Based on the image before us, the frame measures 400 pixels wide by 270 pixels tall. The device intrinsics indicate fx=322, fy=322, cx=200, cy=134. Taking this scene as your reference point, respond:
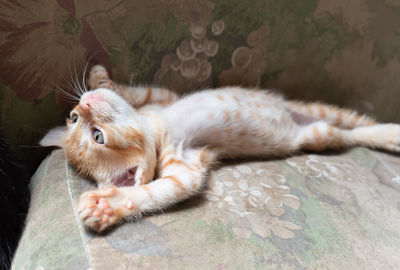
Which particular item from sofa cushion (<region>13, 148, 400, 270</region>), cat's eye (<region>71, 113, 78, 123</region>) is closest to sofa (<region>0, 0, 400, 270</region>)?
sofa cushion (<region>13, 148, 400, 270</region>)

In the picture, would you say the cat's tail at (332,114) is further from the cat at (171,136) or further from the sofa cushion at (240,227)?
the sofa cushion at (240,227)

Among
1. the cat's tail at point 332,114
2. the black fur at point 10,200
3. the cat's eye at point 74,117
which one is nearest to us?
the black fur at point 10,200

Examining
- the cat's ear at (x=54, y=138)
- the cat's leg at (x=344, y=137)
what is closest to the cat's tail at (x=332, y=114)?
the cat's leg at (x=344, y=137)

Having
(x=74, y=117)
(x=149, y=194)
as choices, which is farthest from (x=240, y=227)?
(x=74, y=117)

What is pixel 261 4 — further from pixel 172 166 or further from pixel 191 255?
pixel 191 255

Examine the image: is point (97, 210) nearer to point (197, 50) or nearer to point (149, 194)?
point (149, 194)

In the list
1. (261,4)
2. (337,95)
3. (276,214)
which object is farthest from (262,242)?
(337,95)

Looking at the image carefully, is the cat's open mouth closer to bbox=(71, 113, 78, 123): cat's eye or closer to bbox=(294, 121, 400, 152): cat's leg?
bbox=(71, 113, 78, 123): cat's eye
